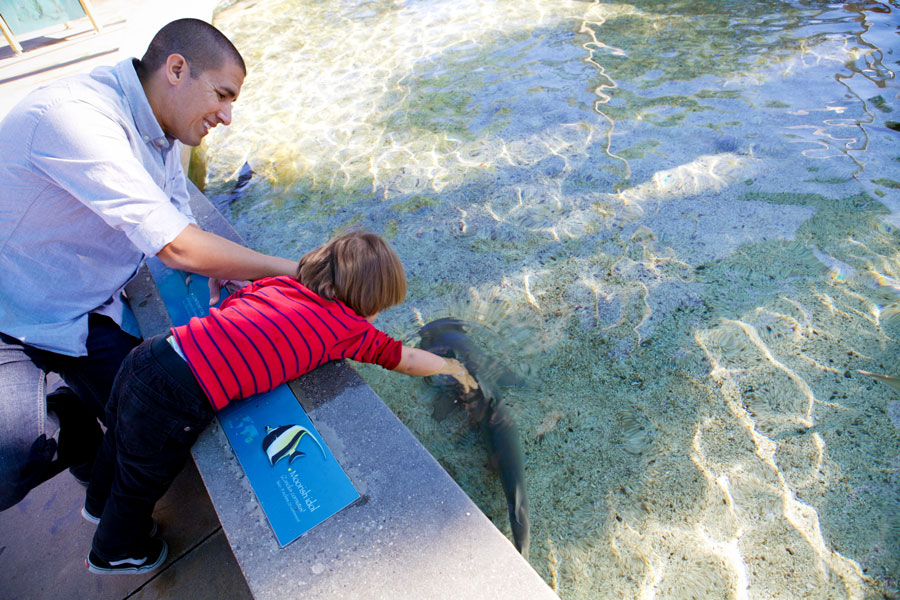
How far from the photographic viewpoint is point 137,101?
209 cm

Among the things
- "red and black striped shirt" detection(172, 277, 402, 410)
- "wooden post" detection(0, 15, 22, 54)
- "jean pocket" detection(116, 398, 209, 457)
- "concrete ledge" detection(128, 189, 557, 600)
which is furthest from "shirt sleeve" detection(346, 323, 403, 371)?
"wooden post" detection(0, 15, 22, 54)

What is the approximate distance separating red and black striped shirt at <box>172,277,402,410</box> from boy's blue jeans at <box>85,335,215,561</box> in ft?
0.20

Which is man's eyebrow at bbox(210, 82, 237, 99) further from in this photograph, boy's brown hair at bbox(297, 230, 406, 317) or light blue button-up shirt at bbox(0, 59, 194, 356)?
boy's brown hair at bbox(297, 230, 406, 317)

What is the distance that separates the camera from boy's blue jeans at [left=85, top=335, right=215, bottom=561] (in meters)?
1.77

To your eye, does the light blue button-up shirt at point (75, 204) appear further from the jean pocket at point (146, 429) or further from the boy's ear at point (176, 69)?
the jean pocket at point (146, 429)

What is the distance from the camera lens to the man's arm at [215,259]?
197 cm

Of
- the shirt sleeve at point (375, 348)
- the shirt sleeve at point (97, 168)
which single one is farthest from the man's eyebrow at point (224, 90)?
the shirt sleeve at point (375, 348)

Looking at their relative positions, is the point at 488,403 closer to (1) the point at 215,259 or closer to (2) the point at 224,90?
(1) the point at 215,259

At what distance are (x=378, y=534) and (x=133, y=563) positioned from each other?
1067 millimetres

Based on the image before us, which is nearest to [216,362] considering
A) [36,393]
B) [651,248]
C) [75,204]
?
[36,393]

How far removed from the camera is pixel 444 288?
3156mm

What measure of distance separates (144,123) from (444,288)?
69.2 inches

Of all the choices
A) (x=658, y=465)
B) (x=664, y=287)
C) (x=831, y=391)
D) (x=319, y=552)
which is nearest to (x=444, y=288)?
(x=664, y=287)

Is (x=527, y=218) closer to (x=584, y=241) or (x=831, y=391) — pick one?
(x=584, y=241)
